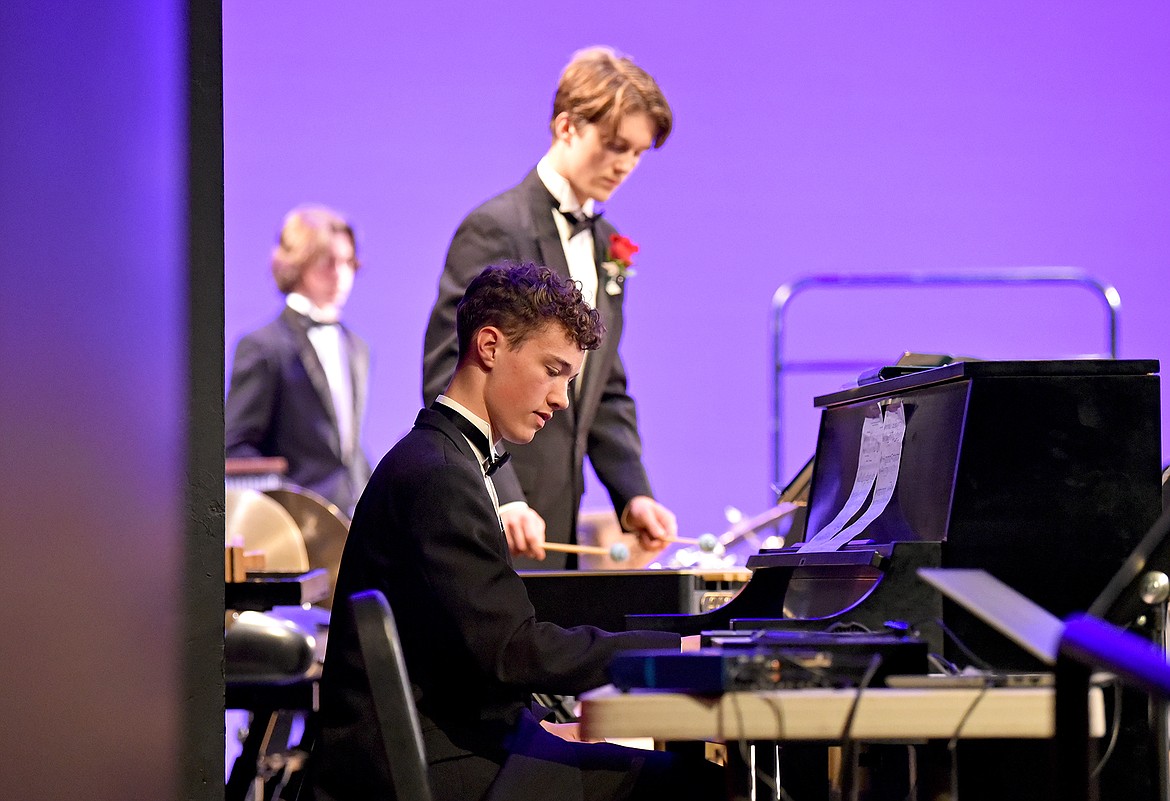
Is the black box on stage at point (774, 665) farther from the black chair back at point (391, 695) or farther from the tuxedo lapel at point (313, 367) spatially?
the tuxedo lapel at point (313, 367)

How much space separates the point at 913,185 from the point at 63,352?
574 cm

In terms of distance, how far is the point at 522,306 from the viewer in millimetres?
2447

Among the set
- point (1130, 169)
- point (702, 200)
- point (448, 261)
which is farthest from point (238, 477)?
point (1130, 169)

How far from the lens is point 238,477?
5992 mm

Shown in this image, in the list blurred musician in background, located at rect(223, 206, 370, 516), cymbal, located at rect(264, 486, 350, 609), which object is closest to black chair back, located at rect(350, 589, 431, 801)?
cymbal, located at rect(264, 486, 350, 609)

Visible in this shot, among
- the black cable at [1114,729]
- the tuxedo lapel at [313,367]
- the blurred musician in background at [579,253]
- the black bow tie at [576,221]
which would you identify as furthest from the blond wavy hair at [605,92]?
the tuxedo lapel at [313,367]

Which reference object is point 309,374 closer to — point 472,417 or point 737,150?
point 737,150

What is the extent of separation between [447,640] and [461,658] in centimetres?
3

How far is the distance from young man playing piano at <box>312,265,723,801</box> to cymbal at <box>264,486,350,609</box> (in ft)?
10.0

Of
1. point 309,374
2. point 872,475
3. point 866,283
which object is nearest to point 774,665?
point 872,475

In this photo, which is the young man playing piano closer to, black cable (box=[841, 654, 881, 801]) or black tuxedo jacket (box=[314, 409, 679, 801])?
black tuxedo jacket (box=[314, 409, 679, 801])

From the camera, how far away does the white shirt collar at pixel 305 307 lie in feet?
22.9

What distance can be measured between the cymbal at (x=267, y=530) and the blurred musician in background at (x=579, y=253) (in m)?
1.20

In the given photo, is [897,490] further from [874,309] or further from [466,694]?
[874,309]
